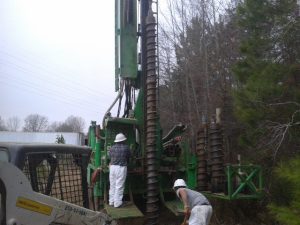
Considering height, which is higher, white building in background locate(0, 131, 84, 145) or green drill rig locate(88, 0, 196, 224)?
white building in background locate(0, 131, 84, 145)

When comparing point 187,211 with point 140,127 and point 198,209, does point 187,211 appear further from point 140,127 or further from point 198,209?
point 140,127

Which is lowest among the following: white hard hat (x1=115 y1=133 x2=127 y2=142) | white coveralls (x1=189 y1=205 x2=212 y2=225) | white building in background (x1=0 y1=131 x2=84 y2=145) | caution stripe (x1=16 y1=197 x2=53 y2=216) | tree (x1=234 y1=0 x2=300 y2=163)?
white coveralls (x1=189 y1=205 x2=212 y2=225)

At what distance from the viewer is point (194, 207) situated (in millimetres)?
7570

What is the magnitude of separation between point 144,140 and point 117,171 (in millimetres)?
1243

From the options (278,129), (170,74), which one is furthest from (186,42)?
(278,129)

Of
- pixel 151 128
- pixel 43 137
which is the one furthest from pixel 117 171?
pixel 43 137

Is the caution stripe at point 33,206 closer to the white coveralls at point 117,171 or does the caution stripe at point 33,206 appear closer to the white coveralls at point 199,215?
the white coveralls at point 199,215

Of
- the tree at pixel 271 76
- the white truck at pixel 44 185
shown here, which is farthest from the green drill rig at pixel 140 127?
the white truck at pixel 44 185

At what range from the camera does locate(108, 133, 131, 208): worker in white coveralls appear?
9.05m

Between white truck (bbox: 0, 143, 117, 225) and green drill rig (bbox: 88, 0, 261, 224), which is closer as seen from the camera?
white truck (bbox: 0, 143, 117, 225)

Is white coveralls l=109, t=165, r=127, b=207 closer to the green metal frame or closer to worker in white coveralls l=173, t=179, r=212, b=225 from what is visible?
worker in white coveralls l=173, t=179, r=212, b=225

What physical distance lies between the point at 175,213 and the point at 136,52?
3612mm

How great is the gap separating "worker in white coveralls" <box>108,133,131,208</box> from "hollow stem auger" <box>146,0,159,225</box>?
0.54 m

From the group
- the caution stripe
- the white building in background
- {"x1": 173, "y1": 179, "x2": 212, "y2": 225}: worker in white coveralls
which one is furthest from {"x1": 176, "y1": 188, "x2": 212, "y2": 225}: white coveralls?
the white building in background
